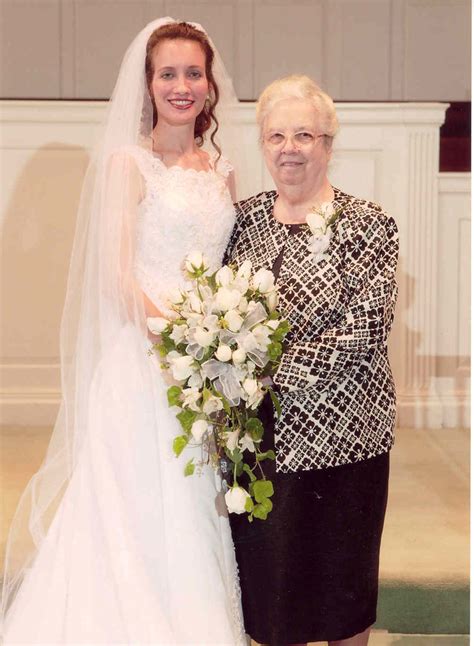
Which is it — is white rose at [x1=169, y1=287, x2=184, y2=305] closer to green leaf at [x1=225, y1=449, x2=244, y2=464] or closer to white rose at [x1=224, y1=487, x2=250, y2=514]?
green leaf at [x1=225, y1=449, x2=244, y2=464]

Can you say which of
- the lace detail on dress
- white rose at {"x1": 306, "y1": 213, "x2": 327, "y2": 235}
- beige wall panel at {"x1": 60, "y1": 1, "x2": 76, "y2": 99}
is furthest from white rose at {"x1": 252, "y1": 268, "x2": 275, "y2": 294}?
beige wall panel at {"x1": 60, "y1": 1, "x2": 76, "y2": 99}

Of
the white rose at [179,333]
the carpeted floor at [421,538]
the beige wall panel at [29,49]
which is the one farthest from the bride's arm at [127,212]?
the beige wall panel at [29,49]

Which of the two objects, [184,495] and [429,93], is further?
[429,93]

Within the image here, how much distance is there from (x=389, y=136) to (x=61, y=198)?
77.0 inches

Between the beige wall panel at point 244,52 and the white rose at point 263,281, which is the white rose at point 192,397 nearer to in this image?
the white rose at point 263,281

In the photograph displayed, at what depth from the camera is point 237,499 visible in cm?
278

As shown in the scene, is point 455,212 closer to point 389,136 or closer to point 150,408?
point 389,136

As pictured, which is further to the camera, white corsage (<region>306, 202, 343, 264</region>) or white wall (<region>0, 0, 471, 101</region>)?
white wall (<region>0, 0, 471, 101</region>)

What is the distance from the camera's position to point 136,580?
293 centimetres

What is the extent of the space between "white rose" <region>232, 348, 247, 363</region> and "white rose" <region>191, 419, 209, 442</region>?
0.21 meters

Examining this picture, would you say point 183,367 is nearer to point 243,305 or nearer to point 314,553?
point 243,305

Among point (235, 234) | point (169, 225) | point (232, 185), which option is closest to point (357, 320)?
point (235, 234)

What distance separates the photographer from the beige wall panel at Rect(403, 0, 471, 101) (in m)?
6.12

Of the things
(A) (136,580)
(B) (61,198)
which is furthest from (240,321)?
(B) (61,198)
